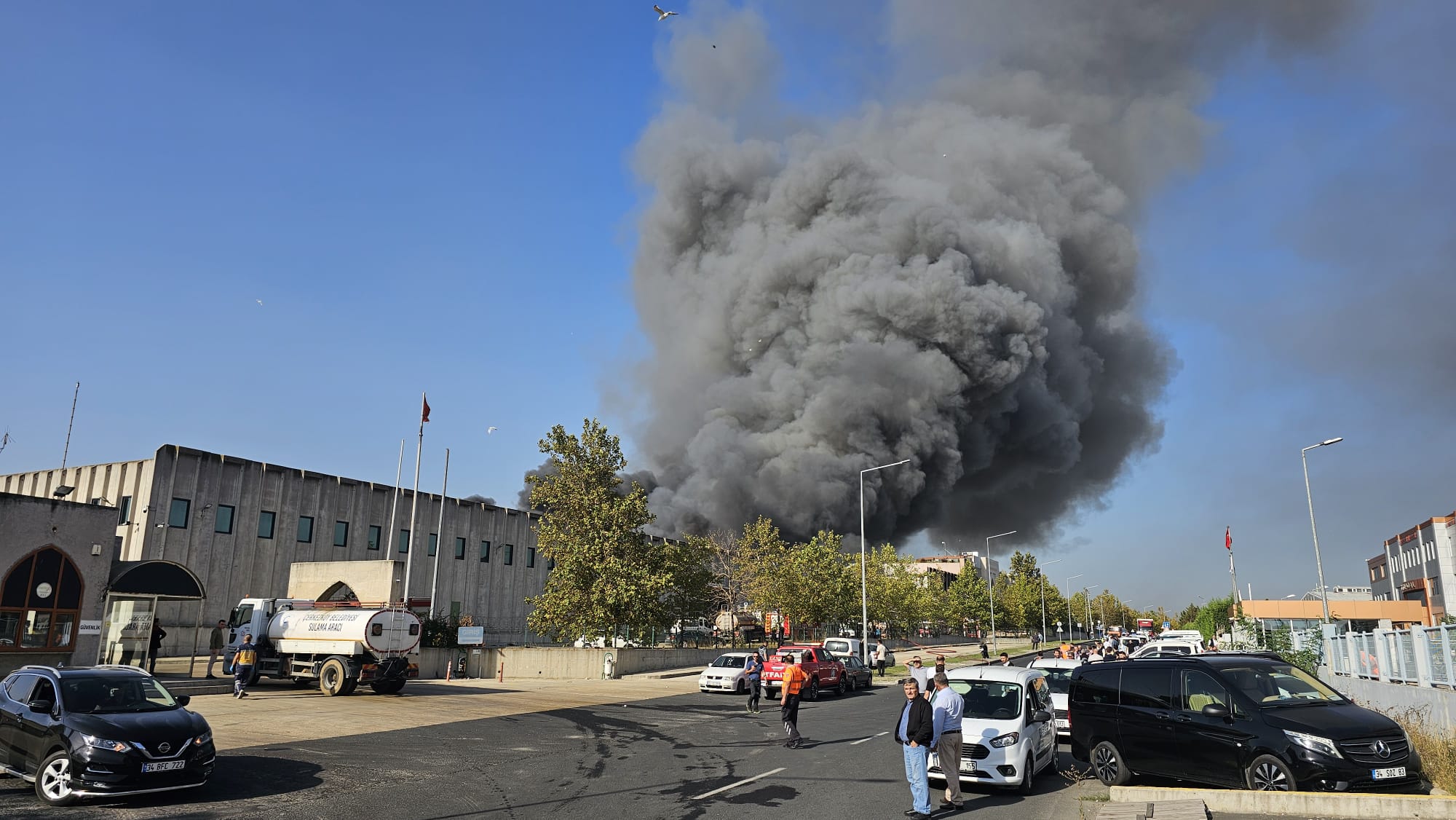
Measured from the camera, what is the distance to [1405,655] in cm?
1658

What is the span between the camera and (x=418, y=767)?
1230 centimetres

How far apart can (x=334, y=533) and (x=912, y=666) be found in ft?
132

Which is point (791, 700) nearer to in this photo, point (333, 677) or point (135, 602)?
point (333, 677)

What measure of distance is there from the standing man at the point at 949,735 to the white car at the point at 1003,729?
0.20 m

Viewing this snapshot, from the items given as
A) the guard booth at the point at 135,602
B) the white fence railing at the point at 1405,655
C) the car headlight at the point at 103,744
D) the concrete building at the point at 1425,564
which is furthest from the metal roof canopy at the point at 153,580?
the concrete building at the point at 1425,564

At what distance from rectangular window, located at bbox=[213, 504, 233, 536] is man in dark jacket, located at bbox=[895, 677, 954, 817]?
40.3 m

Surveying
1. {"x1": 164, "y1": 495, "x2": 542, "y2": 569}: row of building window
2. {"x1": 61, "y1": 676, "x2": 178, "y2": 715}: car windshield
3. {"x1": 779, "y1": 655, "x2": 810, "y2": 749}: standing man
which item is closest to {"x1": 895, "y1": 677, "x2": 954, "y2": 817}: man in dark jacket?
{"x1": 779, "y1": 655, "x2": 810, "y2": 749}: standing man

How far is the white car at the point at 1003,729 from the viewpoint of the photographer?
10789 millimetres

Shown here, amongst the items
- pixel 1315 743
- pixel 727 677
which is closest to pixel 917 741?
pixel 1315 743

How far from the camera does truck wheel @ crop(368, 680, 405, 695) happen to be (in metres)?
23.8

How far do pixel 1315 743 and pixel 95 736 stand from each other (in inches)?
512

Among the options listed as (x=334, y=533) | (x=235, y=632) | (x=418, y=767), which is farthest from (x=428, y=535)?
(x=418, y=767)

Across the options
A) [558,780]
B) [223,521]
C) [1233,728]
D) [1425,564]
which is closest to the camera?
[1233,728]

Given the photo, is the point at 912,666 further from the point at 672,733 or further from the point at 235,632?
the point at 235,632
